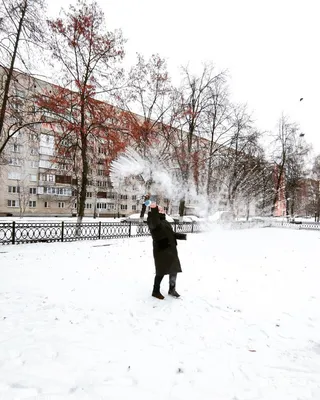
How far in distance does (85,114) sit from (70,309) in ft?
41.6

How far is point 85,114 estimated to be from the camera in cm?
1455

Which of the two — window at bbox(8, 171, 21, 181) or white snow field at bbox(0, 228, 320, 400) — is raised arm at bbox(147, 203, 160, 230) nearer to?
white snow field at bbox(0, 228, 320, 400)

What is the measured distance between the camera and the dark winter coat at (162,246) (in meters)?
4.93

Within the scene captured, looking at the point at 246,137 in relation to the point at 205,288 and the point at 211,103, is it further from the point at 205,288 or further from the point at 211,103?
the point at 205,288

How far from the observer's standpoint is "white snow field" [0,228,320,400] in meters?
2.59

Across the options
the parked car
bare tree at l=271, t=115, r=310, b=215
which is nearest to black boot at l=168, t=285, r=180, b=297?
the parked car

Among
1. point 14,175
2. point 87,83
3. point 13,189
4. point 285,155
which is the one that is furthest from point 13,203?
point 285,155

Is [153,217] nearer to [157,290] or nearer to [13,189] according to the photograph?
[157,290]

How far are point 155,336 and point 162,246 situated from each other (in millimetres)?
1733

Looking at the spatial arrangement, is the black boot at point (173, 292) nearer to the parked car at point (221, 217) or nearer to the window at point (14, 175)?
the parked car at point (221, 217)

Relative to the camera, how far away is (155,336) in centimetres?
368

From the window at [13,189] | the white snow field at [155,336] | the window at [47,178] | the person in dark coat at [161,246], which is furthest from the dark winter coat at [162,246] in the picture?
the window at [13,189]

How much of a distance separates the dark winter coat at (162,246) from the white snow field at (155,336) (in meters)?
0.71

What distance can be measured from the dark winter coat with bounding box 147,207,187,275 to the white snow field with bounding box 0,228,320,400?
2.33ft
